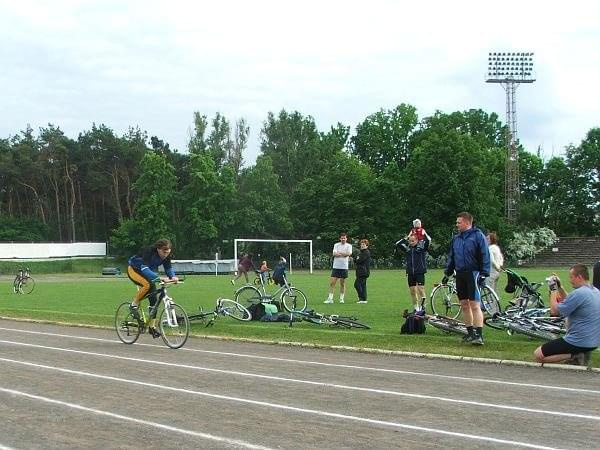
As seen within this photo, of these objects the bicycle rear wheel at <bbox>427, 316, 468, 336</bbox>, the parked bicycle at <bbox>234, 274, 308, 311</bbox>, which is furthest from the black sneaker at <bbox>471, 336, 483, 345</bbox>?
the parked bicycle at <bbox>234, 274, 308, 311</bbox>

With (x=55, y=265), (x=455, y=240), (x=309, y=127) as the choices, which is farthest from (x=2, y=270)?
(x=455, y=240)

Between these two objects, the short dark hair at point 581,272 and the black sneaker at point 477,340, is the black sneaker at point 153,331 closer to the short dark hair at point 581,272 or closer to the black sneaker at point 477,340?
the black sneaker at point 477,340

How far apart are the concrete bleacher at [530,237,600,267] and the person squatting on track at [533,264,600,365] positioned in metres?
67.2

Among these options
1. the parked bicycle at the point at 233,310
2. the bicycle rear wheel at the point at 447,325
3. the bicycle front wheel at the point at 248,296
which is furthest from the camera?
the bicycle front wheel at the point at 248,296

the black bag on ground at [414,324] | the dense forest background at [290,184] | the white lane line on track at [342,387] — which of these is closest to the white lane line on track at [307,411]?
the white lane line on track at [342,387]

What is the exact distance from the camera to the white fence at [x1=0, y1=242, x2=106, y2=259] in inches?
3135

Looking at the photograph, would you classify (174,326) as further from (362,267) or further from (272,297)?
(362,267)

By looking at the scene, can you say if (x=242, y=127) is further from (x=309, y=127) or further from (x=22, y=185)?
(x=22, y=185)

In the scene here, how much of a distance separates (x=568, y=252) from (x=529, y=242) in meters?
5.10

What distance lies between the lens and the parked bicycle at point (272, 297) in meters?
17.2

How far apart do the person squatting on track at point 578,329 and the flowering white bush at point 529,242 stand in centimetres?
6839

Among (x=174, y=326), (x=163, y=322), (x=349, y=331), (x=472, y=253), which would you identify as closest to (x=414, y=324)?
(x=349, y=331)

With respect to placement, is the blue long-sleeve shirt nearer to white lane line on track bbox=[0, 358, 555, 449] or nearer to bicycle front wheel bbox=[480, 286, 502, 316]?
bicycle front wheel bbox=[480, 286, 502, 316]

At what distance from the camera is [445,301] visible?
16750 millimetres
